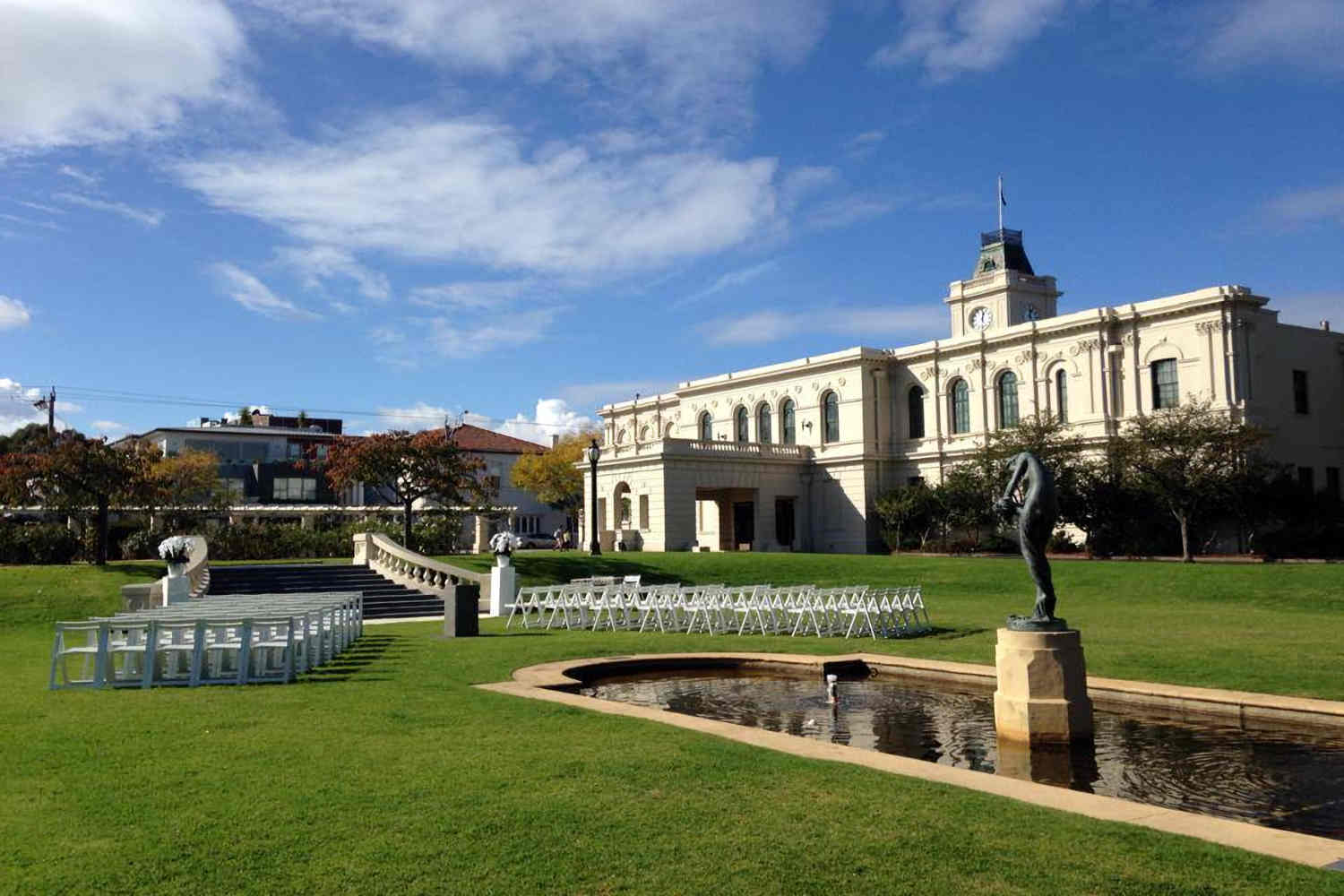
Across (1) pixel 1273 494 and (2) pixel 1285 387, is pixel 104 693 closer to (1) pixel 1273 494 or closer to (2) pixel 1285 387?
(1) pixel 1273 494

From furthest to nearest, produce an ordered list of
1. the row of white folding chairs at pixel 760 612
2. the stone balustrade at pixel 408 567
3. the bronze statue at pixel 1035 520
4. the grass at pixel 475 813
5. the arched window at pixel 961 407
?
1. the arched window at pixel 961 407
2. the stone balustrade at pixel 408 567
3. the row of white folding chairs at pixel 760 612
4. the bronze statue at pixel 1035 520
5. the grass at pixel 475 813

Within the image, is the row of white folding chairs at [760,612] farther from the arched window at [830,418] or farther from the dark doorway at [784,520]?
the arched window at [830,418]

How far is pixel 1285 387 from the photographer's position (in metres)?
45.9

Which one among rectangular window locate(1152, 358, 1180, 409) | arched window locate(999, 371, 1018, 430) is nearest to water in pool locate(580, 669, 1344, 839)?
rectangular window locate(1152, 358, 1180, 409)


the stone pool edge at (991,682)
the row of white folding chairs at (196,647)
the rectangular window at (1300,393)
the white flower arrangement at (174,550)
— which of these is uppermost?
the rectangular window at (1300,393)

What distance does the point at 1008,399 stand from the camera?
5250 cm

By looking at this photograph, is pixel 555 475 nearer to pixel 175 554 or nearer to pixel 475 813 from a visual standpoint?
pixel 175 554

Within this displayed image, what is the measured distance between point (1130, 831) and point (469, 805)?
155 inches

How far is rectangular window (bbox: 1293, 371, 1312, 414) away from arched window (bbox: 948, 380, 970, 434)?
46.2 ft

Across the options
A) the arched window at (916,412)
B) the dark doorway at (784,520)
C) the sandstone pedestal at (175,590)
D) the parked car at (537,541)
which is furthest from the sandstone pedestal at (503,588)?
the parked car at (537,541)

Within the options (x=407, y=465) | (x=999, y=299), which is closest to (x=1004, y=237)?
(x=999, y=299)

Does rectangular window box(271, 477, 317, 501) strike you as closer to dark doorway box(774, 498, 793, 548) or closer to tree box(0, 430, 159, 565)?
dark doorway box(774, 498, 793, 548)

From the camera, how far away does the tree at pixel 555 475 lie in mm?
80125

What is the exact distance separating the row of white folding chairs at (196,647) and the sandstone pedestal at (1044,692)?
8342 mm
